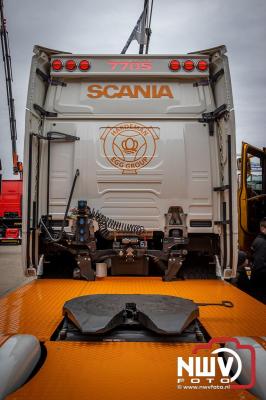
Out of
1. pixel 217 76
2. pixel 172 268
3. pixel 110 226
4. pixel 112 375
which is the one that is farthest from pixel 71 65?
pixel 112 375

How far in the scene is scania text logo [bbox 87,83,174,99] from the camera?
477 cm

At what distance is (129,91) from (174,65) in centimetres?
65

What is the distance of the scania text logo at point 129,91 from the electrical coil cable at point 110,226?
1.47m

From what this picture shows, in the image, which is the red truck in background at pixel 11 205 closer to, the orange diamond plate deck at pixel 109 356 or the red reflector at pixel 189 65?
the red reflector at pixel 189 65

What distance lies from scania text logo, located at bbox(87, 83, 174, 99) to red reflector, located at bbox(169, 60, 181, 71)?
24cm

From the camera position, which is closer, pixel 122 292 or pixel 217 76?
pixel 122 292

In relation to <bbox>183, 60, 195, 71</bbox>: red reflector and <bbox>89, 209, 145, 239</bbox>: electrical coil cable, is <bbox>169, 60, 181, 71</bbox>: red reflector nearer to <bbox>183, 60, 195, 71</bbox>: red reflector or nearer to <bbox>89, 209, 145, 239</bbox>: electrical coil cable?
<bbox>183, 60, 195, 71</bbox>: red reflector

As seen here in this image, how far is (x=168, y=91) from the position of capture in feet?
15.7

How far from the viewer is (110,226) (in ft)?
15.1

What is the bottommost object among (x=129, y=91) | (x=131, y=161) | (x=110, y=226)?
(x=110, y=226)

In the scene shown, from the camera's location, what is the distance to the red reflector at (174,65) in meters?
4.73

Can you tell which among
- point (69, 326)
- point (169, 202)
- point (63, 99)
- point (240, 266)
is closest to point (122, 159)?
point (169, 202)

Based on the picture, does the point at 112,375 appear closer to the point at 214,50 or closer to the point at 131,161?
the point at 131,161

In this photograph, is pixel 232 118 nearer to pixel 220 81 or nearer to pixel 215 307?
pixel 220 81
